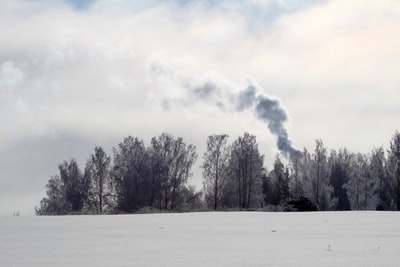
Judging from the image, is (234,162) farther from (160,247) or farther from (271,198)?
(160,247)

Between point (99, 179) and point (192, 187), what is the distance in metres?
9.29

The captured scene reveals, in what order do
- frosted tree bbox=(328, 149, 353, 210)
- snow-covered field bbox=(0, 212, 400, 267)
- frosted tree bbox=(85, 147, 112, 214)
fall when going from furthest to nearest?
frosted tree bbox=(328, 149, 353, 210), frosted tree bbox=(85, 147, 112, 214), snow-covered field bbox=(0, 212, 400, 267)

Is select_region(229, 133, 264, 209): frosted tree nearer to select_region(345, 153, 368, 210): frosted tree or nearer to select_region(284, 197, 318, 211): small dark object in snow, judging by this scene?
select_region(345, 153, 368, 210): frosted tree

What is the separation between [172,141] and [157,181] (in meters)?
4.91

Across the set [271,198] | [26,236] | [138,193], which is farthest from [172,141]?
[26,236]

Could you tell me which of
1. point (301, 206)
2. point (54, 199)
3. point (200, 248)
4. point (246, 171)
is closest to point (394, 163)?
point (246, 171)

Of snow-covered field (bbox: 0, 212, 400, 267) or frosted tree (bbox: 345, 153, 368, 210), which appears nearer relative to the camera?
snow-covered field (bbox: 0, 212, 400, 267)

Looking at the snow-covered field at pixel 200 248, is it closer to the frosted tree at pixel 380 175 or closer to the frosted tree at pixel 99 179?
the frosted tree at pixel 99 179

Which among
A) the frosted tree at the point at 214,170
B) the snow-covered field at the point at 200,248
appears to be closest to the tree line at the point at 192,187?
the frosted tree at the point at 214,170

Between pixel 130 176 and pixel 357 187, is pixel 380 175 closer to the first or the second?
pixel 357 187

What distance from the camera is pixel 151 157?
177ft

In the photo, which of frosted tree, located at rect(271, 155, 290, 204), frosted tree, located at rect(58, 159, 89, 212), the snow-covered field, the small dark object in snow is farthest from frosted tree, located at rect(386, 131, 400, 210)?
the snow-covered field

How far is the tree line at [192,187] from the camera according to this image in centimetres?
5178

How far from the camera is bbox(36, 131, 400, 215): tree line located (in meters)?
51.8
